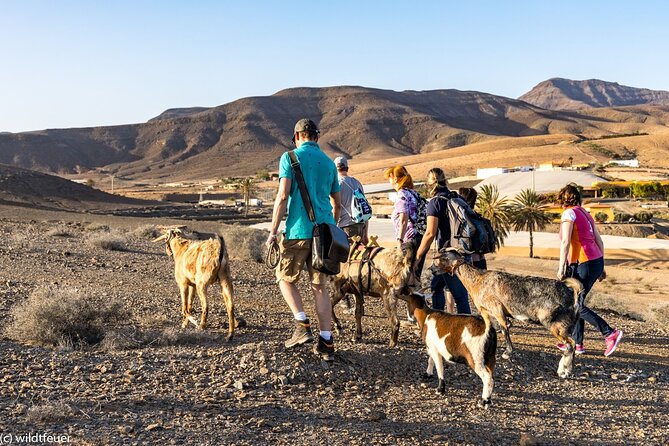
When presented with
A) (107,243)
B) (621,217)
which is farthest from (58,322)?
(621,217)

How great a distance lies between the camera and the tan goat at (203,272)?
300 inches

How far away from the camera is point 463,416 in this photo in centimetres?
561

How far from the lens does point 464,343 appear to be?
5.87 metres

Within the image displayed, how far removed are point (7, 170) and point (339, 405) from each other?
69816mm

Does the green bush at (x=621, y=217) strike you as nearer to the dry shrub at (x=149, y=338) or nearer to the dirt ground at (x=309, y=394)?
the dirt ground at (x=309, y=394)

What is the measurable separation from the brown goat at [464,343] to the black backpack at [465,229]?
4.80 ft

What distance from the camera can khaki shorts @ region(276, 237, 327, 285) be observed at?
248 inches

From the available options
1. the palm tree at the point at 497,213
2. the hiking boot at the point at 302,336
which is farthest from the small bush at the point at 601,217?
the hiking boot at the point at 302,336

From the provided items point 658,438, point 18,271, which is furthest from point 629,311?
point 18,271

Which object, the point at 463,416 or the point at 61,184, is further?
the point at 61,184

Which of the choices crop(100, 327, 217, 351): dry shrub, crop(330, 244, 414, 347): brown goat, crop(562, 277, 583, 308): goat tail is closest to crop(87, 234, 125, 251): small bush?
crop(100, 327, 217, 351): dry shrub

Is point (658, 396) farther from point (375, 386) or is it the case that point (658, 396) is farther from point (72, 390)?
point (72, 390)

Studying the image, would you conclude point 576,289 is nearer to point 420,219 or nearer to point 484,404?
point 484,404

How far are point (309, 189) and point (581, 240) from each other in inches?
129
